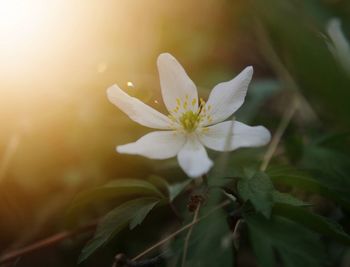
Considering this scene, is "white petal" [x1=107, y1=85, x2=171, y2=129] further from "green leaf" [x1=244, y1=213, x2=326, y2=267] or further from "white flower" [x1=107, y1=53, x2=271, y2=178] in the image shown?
"green leaf" [x1=244, y1=213, x2=326, y2=267]

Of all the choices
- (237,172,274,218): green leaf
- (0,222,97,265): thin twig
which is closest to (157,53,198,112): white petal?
(237,172,274,218): green leaf

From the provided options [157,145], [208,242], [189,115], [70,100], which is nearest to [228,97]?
[189,115]

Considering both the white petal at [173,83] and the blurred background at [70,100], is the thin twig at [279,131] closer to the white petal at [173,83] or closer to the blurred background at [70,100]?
the blurred background at [70,100]

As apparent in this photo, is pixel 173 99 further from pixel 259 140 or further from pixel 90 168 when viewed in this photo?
pixel 90 168

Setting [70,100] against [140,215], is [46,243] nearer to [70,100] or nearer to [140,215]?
[140,215]

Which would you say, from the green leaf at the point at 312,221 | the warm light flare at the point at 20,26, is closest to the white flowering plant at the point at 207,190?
the green leaf at the point at 312,221

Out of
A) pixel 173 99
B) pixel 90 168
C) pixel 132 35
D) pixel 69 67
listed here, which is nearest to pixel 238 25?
pixel 132 35

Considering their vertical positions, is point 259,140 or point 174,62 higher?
point 174,62
